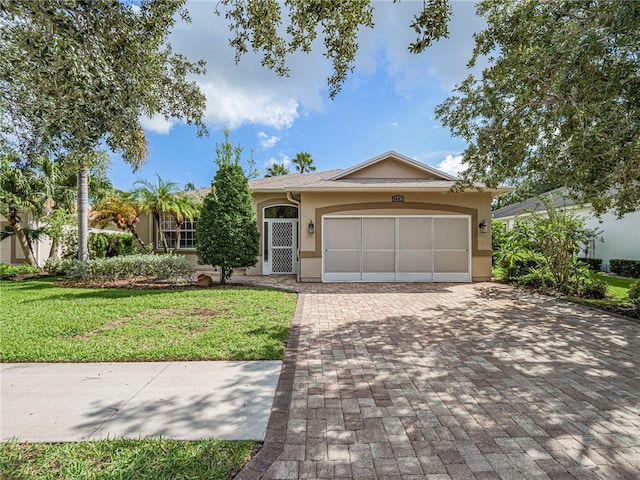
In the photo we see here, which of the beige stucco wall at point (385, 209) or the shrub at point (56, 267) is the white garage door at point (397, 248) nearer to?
the beige stucco wall at point (385, 209)

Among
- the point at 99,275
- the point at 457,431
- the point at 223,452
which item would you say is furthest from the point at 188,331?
the point at 99,275

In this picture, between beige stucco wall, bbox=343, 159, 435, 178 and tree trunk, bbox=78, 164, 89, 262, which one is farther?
beige stucco wall, bbox=343, 159, 435, 178

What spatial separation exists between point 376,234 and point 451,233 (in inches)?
118

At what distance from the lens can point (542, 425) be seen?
3.02 metres

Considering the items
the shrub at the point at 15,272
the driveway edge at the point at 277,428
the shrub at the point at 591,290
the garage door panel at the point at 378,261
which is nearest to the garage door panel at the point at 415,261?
the garage door panel at the point at 378,261

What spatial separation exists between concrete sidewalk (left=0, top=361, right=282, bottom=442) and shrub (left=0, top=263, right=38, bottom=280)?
11974mm

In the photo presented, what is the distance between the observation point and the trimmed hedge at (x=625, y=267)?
1353cm

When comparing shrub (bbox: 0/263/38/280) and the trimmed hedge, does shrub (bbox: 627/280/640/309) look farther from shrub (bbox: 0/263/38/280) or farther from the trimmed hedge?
shrub (bbox: 0/263/38/280)

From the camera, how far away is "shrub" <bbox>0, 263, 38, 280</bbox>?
13078mm

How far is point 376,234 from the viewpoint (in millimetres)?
12867

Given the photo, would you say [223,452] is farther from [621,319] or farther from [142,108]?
[621,319]

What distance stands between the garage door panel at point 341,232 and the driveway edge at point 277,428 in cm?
807

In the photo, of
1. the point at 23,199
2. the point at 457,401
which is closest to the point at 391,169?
the point at 457,401

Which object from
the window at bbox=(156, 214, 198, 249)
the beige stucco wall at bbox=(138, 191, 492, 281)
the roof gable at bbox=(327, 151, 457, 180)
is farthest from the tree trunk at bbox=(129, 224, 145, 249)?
the roof gable at bbox=(327, 151, 457, 180)
